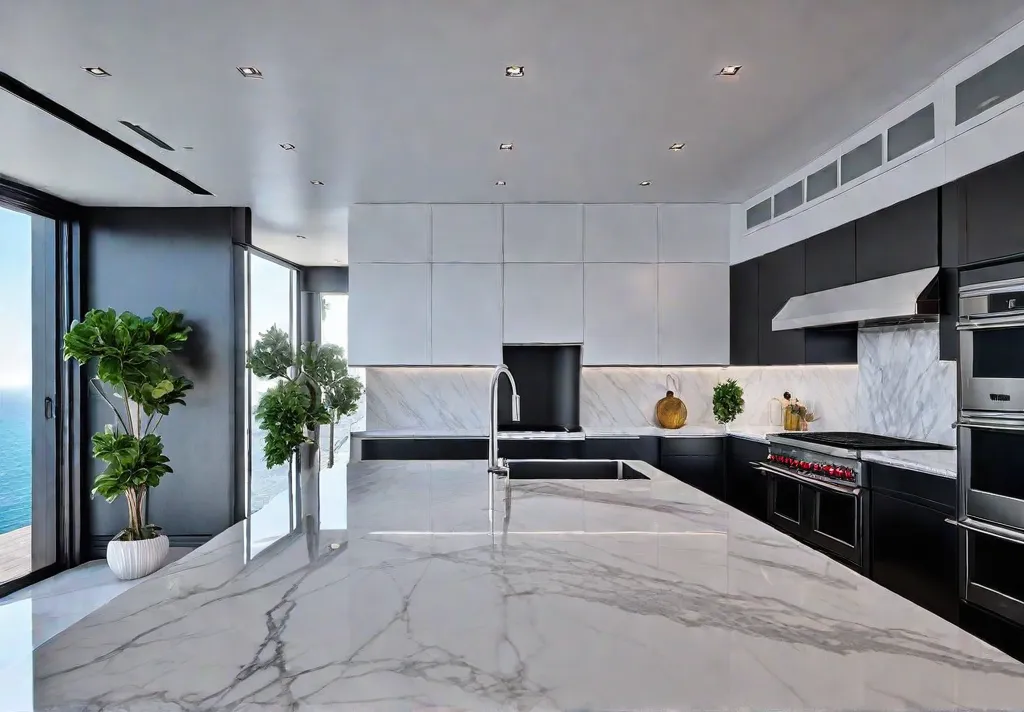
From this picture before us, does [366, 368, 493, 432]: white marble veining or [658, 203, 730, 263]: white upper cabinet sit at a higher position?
[658, 203, 730, 263]: white upper cabinet

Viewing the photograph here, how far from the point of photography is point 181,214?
5164 millimetres

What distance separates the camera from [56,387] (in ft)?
16.0

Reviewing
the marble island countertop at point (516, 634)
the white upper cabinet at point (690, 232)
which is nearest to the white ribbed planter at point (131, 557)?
the marble island countertop at point (516, 634)

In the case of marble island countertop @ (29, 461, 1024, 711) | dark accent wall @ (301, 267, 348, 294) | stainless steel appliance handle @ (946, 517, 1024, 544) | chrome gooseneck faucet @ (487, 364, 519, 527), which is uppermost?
dark accent wall @ (301, 267, 348, 294)

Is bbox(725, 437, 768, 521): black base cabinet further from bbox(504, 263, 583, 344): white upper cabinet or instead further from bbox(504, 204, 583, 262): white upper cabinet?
bbox(504, 204, 583, 262): white upper cabinet

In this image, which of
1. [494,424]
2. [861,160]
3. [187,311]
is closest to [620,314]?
[861,160]

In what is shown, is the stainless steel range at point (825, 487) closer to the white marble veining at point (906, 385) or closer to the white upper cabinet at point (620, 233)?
the white marble veining at point (906, 385)

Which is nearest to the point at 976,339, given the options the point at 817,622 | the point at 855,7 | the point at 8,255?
the point at 855,7

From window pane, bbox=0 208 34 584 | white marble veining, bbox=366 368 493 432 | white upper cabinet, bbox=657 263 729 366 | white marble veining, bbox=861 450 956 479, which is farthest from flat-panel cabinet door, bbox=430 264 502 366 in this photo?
window pane, bbox=0 208 34 584

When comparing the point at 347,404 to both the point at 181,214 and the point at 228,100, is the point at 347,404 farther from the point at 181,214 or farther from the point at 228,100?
the point at 228,100

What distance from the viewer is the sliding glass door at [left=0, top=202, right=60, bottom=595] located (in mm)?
4359

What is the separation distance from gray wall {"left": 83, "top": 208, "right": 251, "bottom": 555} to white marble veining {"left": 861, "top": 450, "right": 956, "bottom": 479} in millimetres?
4572

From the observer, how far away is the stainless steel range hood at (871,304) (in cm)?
285

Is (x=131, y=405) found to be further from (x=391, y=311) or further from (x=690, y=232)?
(x=690, y=232)
